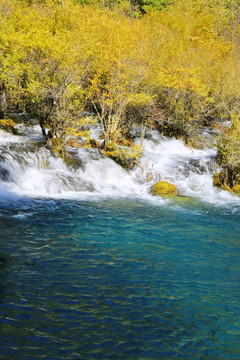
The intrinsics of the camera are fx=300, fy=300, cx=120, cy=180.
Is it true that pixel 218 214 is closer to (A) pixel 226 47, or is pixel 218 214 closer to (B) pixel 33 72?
(B) pixel 33 72

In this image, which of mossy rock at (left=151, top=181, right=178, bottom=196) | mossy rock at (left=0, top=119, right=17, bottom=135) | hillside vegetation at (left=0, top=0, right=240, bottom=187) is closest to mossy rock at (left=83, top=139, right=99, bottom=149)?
hillside vegetation at (left=0, top=0, right=240, bottom=187)

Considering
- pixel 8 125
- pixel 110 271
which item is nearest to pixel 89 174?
pixel 8 125

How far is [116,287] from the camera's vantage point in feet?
19.0

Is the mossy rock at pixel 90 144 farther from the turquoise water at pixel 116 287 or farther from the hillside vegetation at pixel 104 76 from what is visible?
the turquoise water at pixel 116 287

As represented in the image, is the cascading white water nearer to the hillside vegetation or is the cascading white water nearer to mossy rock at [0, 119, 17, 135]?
mossy rock at [0, 119, 17, 135]

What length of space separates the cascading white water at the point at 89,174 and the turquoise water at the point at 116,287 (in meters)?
2.98

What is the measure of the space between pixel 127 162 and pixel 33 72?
7239 millimetres

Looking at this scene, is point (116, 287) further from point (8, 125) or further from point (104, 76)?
point (104, 76)

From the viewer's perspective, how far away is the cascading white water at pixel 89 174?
1355 centimetres

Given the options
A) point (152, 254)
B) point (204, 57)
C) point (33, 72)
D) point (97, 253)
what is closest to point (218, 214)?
point (152, 254)

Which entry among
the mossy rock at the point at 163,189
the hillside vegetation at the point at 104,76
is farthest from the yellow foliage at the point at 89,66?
the mossy rock at the point at 163,189

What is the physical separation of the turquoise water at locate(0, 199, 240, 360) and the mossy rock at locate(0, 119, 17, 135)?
400 inches

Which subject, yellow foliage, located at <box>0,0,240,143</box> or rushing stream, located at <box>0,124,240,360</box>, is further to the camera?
yellow foliage, located at <box>0,0,240,143</box>

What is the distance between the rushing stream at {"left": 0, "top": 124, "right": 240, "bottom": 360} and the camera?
4.19 m
